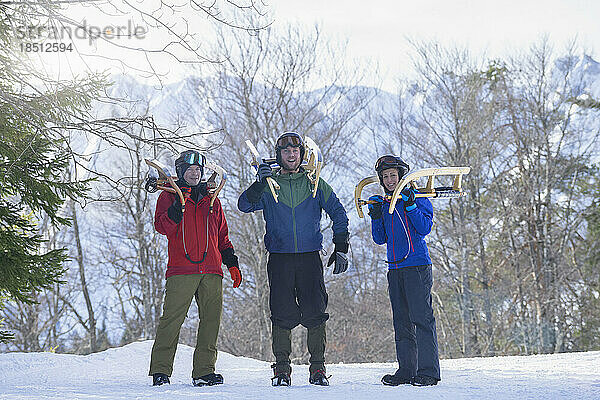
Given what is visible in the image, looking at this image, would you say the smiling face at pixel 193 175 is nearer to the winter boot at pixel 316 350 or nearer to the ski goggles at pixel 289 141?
the ski goggles at pixel 289 141

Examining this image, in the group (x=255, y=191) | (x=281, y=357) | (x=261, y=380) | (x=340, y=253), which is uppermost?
(x=255, y=191)

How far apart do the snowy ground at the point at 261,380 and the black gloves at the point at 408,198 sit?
1.33 m

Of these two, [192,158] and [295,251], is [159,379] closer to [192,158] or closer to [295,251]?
[295,251]

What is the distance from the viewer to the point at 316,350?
15.0 feet

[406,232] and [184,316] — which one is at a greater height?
[406,232]

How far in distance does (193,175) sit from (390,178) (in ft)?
5.23

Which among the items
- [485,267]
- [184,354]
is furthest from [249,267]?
[184,354]

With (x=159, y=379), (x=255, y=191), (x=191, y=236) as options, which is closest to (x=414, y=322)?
(x=255, y=191)

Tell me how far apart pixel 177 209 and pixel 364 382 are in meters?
1.97

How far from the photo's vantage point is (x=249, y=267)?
1831 cm

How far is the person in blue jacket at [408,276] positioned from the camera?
15.0ft

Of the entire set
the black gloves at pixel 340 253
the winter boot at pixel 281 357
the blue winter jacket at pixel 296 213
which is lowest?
the winter boot at pixel 281 357

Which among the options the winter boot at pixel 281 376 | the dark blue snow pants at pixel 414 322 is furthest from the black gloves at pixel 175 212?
the dark blue snow pants at pixel 414 322

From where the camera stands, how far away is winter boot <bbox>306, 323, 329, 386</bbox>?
14.8 ft
